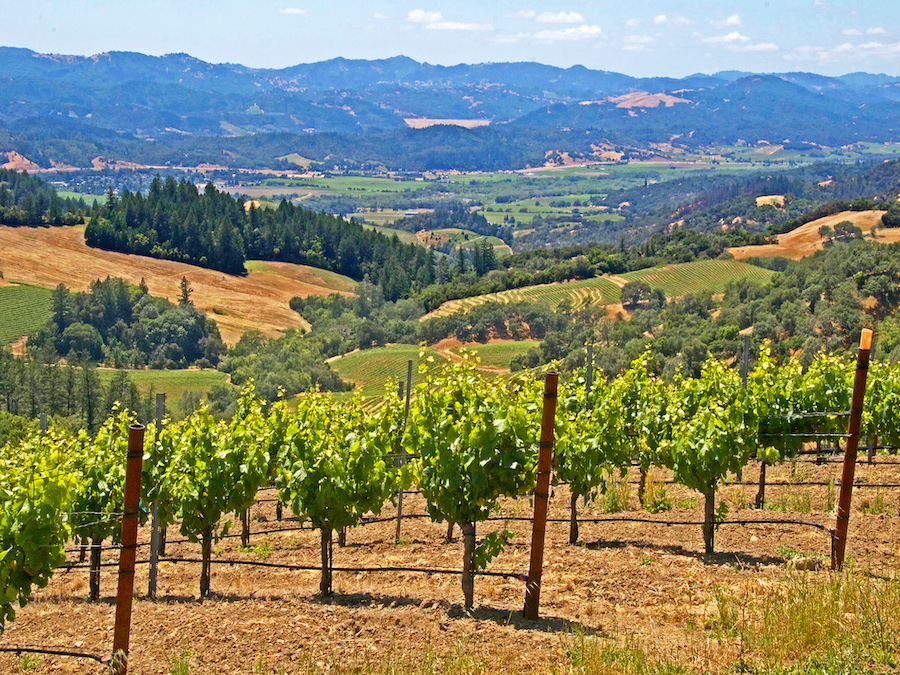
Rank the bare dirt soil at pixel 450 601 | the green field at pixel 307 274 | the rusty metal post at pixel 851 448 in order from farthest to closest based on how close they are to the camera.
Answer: the green field at pixel 307 274
the rusty metal post at pixel 851 448
the bare dirt soil at pixel 450 601

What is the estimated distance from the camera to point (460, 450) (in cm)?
1044

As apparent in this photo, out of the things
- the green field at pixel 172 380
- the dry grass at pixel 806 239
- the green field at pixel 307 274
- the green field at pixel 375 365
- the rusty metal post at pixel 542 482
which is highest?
the dry grass at pixel 806 239

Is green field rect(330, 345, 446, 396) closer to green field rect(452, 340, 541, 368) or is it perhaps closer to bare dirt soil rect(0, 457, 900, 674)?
green field rect(452, 340, 541, 368)

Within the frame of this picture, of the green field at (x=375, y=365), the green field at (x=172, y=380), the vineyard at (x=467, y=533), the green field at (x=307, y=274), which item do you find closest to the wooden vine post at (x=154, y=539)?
the vineyard at (x=467, y=533)

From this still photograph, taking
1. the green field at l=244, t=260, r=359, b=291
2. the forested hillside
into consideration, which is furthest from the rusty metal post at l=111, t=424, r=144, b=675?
the green field at l=244, t=260, r=359, b=291

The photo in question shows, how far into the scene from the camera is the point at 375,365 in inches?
3519

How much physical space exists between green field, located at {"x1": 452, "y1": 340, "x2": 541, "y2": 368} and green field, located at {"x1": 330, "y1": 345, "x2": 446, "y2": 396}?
15.2 ft

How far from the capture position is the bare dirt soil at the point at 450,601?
30.4 feet

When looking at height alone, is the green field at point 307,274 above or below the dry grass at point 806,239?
below

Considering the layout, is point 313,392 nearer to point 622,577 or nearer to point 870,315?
point 622,577

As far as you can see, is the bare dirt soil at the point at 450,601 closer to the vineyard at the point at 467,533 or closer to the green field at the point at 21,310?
the vineyard at the point at 467,533

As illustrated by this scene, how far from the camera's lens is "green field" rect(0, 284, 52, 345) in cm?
10294

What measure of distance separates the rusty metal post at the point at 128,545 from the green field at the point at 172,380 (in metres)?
77.2

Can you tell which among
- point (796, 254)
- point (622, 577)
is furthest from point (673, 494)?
point (796, 254)
